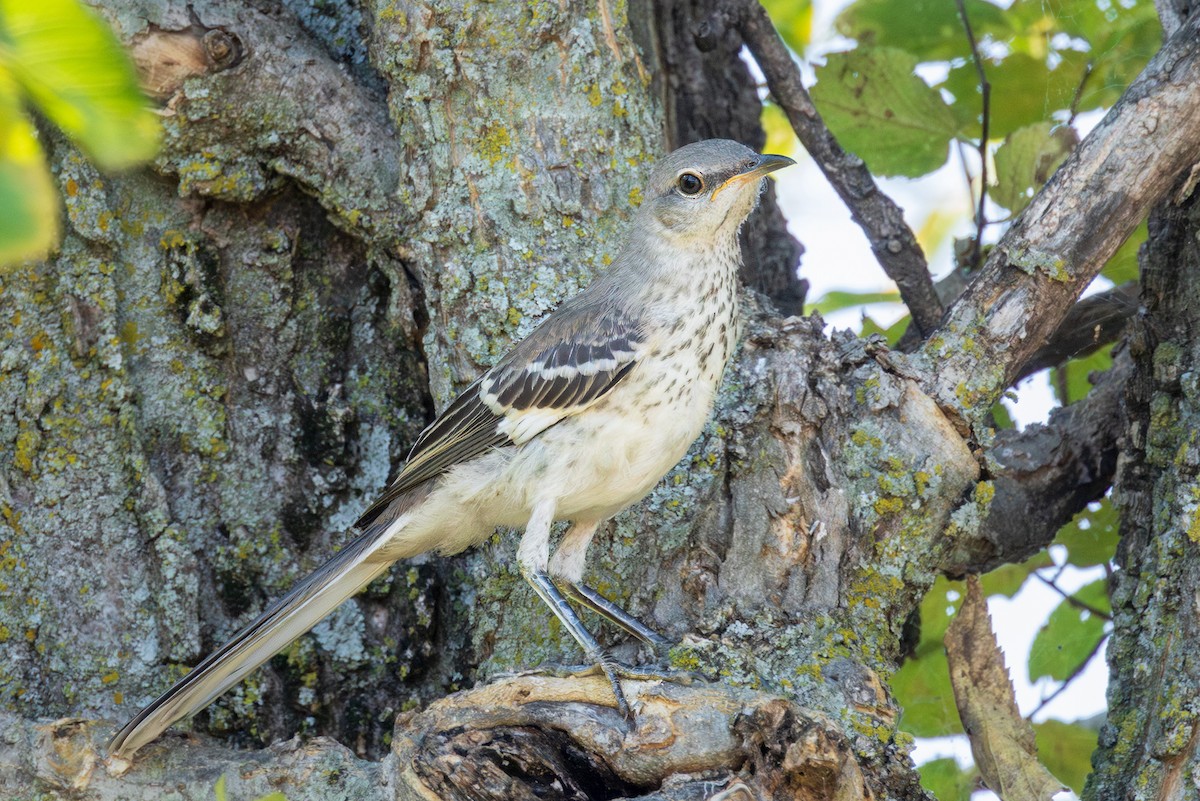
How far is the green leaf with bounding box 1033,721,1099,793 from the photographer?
4.05m

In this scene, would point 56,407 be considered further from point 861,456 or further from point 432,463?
point 861,456

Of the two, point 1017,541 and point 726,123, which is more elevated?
point 726,123

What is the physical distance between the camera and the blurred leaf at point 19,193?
0.99m

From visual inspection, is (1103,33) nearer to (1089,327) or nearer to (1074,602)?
(1089,327)

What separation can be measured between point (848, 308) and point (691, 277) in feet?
4.48

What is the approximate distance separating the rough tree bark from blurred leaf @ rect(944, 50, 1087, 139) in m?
1.22

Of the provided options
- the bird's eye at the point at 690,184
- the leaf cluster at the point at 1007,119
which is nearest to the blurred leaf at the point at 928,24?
the leaf cluster at the point at 1007,119

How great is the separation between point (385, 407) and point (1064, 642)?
2.52 m

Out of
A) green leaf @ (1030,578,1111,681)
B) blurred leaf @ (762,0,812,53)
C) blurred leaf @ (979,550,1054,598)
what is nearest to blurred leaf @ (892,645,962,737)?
green leaf @ (1030,578,1111,681)

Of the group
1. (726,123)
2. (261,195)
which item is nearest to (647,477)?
(261,195)

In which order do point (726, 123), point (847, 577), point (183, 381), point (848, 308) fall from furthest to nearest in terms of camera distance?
point (726, 123), point (848, 308), point (183, 381), point (847, 577)

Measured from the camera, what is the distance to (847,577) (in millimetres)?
3213

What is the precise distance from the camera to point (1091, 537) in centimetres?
422

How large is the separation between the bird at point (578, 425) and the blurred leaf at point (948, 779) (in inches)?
45.0
